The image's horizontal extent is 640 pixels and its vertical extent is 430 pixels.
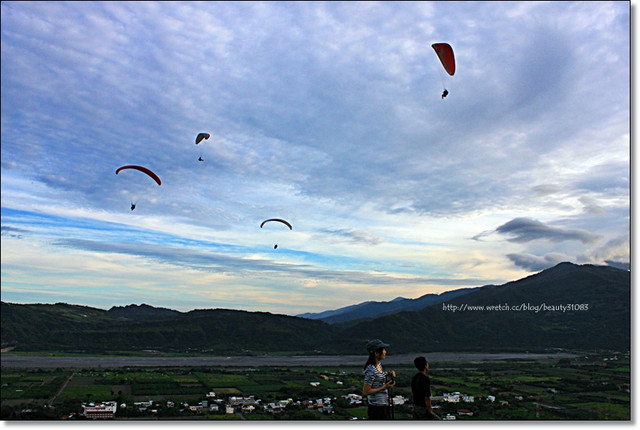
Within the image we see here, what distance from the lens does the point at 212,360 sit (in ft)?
316

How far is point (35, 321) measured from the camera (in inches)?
5020

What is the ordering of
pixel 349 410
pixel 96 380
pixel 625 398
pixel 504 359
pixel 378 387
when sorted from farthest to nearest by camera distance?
pixel 504 359
pixel 96 380
pixel 625 398
pixel 349 410
pixel 378 387

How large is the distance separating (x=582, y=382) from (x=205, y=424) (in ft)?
219

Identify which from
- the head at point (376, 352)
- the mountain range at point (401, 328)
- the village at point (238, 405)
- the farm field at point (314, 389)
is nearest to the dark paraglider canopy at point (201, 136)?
the head at point (376, 352)

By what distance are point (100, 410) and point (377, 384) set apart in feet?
159

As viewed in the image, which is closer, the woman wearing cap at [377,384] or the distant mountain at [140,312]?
the woman wearing cap at [377,384]

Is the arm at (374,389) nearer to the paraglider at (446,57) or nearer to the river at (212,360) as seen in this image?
the paraglider at (446,57)

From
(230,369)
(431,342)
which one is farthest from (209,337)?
(431,342)

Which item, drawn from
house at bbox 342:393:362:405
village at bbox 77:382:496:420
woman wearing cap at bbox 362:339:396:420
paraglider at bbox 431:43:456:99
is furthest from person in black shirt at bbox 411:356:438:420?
house at bbox 342:393:362:405

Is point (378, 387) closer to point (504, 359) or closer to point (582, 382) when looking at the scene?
point (582, 382)

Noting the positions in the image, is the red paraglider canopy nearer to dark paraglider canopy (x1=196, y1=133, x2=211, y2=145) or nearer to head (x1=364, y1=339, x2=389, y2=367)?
head (x1=364, y1=339, x2=389, y2=367)

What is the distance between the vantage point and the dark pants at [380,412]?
19.0 ft

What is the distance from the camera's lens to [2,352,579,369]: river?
84250 millimetres

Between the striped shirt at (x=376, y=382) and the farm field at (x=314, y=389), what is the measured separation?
3271 cm
